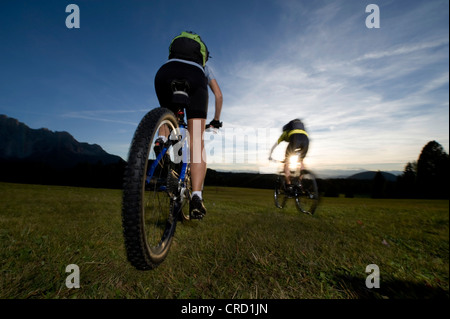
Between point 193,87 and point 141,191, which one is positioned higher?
point 193,87

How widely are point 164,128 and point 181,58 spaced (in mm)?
1049

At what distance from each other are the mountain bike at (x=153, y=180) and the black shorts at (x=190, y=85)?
9 cm

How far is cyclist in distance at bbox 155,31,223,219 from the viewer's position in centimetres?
268

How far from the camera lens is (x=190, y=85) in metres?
2.73

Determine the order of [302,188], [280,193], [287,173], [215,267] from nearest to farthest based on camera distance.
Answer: [215,267], [302,188], [287,173], [280,193]

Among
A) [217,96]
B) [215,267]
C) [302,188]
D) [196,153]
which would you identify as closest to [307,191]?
[302,188]

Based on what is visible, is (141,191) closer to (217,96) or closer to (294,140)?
(217,96)

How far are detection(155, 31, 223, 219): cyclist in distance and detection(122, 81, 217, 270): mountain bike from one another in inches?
4.1

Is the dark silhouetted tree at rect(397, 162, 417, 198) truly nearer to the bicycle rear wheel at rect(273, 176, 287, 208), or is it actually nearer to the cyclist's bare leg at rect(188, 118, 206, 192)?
the bicycle rear wheel at rect(273, 176, 287, 208)

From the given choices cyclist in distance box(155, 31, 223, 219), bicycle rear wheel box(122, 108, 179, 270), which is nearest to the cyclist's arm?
cyclist in distance box(155, 31, 223, 219)

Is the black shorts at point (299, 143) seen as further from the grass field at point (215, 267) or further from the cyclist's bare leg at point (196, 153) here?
the cyclist's bare leg at point (196, 153)

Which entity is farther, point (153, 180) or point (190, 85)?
point (190, 85)

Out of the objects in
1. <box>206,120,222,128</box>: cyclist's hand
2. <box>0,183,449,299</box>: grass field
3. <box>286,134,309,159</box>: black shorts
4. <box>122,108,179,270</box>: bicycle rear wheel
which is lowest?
<box>0,183,449,299</box>: grass field

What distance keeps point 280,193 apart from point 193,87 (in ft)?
23.2
